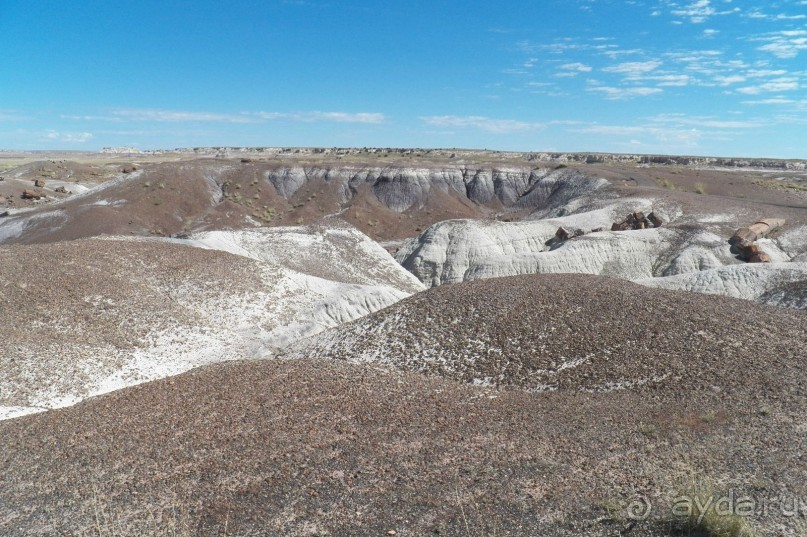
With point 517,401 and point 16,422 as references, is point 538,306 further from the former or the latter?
point 16,422

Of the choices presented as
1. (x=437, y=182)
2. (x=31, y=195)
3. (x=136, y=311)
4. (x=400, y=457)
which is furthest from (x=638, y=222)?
(x=31, y=195)

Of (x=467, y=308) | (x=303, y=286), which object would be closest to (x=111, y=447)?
(x=467, y=308)

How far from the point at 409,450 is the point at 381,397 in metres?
3.51

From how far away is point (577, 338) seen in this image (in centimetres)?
1861

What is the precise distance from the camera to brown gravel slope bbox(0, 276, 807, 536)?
9352mm

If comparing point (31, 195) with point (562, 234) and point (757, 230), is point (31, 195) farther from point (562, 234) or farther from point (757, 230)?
point (757, 230)

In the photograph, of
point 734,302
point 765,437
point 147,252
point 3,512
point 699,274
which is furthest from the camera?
point 699,274

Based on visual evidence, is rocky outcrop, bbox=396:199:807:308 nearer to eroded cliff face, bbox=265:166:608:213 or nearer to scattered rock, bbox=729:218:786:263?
scattered rock, bbox=729:218:786:263

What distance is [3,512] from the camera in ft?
32.6

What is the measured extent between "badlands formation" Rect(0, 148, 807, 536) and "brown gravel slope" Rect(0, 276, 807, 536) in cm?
6

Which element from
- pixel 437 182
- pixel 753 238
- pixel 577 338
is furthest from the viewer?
pixel 437 182

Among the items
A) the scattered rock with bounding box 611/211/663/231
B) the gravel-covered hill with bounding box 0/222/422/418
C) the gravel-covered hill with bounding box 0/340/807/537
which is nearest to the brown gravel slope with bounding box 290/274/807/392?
the gravel-covered hill with bounding box 0/340/807/537

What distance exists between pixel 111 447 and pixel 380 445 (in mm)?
6570

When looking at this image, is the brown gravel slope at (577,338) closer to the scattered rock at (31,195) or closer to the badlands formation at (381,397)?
the badlands formation at (381,397)
